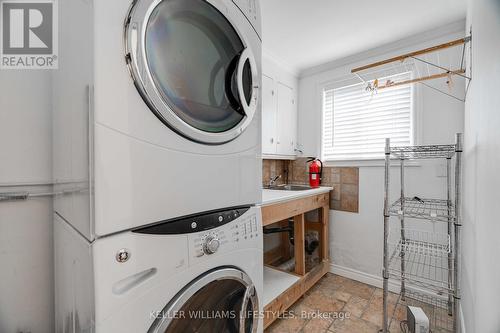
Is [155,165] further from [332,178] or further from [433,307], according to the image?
[433,307]

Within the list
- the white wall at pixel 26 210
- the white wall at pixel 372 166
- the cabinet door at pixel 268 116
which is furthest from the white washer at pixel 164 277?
the white wall at pixel 372 166

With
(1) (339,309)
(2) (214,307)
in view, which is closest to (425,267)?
(1) (339,309)

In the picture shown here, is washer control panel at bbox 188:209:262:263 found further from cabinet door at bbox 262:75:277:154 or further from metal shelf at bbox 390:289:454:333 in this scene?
metal shelf at bbox 390:289:454:333

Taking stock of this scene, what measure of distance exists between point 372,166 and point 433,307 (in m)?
1.25

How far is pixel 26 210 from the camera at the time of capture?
925 mm

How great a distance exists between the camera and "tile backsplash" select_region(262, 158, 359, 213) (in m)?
2.28

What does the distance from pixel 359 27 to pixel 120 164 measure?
209 centimetres

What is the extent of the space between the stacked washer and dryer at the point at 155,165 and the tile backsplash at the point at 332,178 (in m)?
1.59

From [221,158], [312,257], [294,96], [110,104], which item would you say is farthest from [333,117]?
[110,104]

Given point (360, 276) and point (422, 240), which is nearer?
point (422, 240)

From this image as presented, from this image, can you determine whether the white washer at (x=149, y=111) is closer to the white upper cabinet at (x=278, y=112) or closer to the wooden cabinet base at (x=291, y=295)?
the wooden cabinet base at (x=291, y=295)

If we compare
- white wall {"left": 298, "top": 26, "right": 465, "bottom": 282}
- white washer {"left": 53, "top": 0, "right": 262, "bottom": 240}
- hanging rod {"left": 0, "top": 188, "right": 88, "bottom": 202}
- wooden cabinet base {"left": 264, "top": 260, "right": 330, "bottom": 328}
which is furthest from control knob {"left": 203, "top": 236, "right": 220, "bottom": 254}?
white wall {"left": 298, "top": 26, "right": 465, "bottom": 282}

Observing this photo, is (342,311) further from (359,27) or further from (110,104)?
(359,27)

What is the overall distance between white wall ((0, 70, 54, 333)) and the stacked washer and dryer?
111 mm
